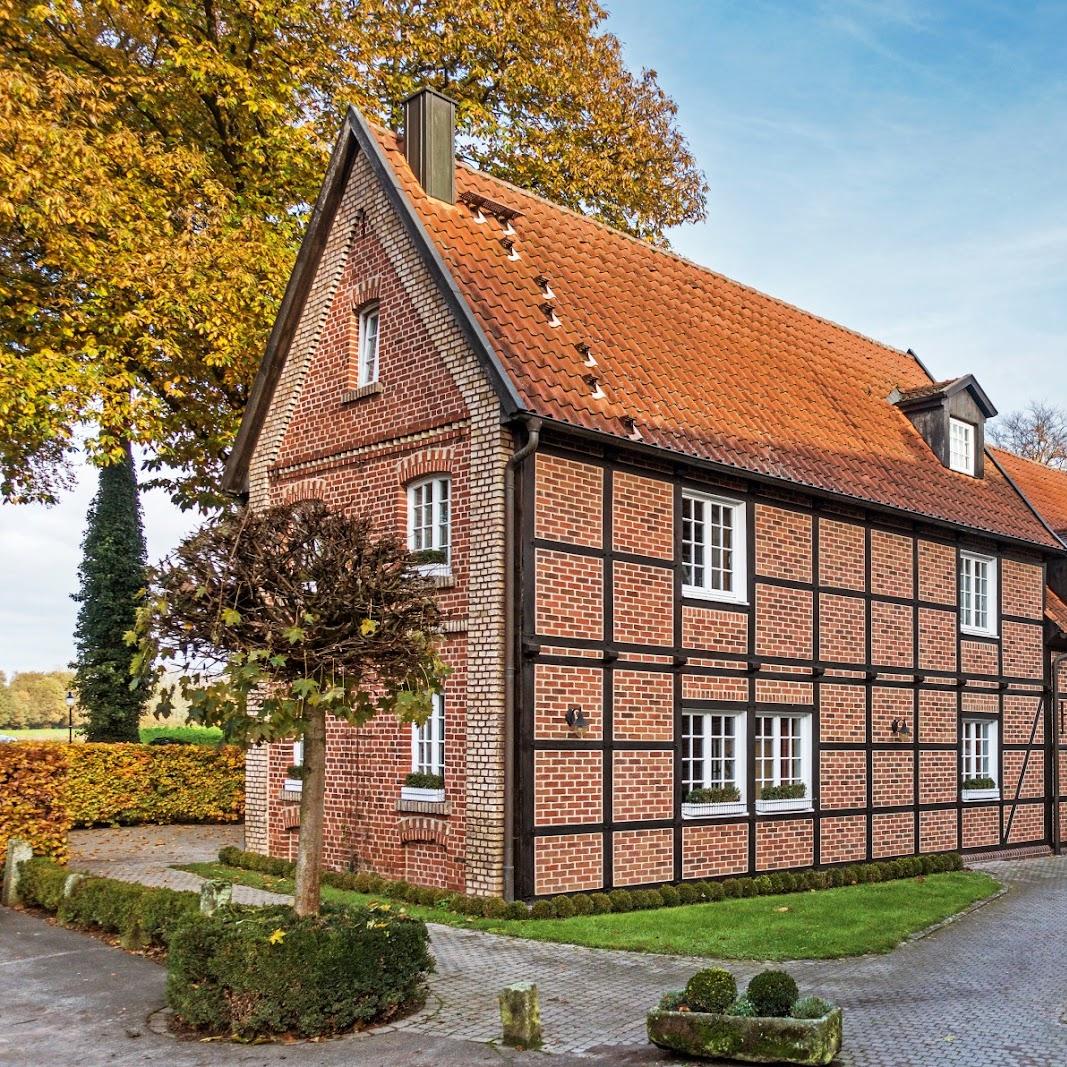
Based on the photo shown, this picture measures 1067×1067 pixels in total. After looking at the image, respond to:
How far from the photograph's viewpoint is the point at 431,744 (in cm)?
1470

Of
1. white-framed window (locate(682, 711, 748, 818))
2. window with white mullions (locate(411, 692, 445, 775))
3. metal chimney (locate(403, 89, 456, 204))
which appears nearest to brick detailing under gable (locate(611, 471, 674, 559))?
white-framed window (locate(682, 711, 748, 818))

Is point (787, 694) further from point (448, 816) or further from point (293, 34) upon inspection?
point (293, 34)

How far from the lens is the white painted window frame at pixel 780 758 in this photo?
1625cm

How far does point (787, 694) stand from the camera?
1675 centimetres

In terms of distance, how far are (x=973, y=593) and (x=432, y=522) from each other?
10.5 m

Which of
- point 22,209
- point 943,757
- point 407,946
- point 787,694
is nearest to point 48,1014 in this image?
point 407,946

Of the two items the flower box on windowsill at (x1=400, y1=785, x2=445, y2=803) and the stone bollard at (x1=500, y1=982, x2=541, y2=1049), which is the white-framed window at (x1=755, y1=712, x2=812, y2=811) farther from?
the stone bollard at (x1=500, y1=982, x2=541, y2=1049)

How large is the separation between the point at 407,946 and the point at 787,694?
879 centimetres

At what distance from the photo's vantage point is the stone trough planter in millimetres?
7965

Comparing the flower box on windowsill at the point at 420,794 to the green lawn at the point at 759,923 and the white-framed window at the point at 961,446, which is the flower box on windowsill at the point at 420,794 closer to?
the green lawn at the point at 759,923

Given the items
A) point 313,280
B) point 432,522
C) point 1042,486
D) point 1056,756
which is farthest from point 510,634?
point 1042,486

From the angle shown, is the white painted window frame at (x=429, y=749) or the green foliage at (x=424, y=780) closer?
the green foliage at (x=424, y=780)

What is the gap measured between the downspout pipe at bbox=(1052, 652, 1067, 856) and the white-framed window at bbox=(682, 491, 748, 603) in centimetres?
899

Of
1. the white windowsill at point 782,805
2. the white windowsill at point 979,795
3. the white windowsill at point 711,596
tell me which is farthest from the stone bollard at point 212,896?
the white windowsill at point 979,795
